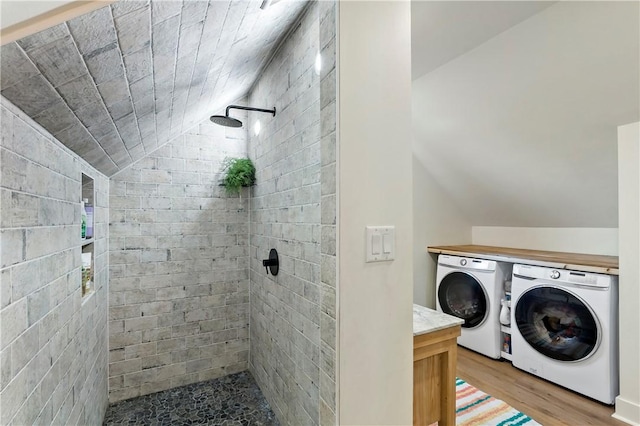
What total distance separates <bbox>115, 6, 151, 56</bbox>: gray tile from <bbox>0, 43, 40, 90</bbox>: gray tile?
232 mm

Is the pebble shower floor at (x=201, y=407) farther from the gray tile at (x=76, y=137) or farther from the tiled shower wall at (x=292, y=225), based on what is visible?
the gray tile at (x=76, y=137)

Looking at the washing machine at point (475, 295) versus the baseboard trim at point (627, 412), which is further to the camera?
the washing machine at point (475, 295)

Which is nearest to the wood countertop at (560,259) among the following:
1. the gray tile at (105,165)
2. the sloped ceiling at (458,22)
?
the sloped ceiling at (458,22)

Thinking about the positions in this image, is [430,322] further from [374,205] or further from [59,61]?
[59,61]

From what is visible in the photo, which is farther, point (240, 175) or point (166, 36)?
point (240, 175)

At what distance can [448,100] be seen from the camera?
2.87 m

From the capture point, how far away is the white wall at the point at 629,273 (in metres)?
2.15

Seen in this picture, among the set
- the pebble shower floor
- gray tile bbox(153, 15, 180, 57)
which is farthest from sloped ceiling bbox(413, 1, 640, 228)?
the pebble shower floor

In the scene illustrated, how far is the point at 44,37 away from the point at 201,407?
102 inches

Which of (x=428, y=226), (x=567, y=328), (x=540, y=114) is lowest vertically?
(x=567, y=328)

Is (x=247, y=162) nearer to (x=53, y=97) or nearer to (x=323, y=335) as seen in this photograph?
(x=53, y=97)

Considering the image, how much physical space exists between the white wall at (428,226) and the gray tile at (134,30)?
3.34m

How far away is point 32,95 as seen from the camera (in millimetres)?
920

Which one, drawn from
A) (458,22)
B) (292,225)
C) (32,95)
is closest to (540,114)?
(458,22)
